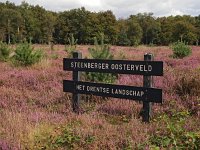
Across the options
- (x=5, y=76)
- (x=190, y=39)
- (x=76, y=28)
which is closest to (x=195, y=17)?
(x=190, y=39)

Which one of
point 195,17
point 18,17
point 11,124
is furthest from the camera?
point 195,17

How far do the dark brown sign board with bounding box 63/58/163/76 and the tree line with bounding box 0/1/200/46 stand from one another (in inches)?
2493

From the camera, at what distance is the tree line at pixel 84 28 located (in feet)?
249

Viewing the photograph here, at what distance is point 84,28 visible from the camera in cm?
8588

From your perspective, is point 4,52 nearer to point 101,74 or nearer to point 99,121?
point 101,74

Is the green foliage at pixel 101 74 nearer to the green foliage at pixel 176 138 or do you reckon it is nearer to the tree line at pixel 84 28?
the green foliage at pixel 176 138

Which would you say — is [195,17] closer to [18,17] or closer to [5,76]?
[18,17]

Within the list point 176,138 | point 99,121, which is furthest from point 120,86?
point 176,138

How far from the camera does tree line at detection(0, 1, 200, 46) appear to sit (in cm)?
7575

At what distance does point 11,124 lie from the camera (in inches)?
249

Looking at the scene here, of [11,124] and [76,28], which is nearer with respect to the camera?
[11,124]

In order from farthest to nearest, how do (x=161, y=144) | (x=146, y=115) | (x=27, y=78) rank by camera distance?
(x=27, y=78) → (x=146, y=115) → (x=161, y=144)

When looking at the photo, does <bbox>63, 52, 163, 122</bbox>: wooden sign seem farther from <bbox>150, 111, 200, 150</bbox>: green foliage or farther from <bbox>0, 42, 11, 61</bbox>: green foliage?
<bbox>0, 42, 11, 61</bbox>: green foliage

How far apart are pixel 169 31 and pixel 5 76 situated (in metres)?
84.2
